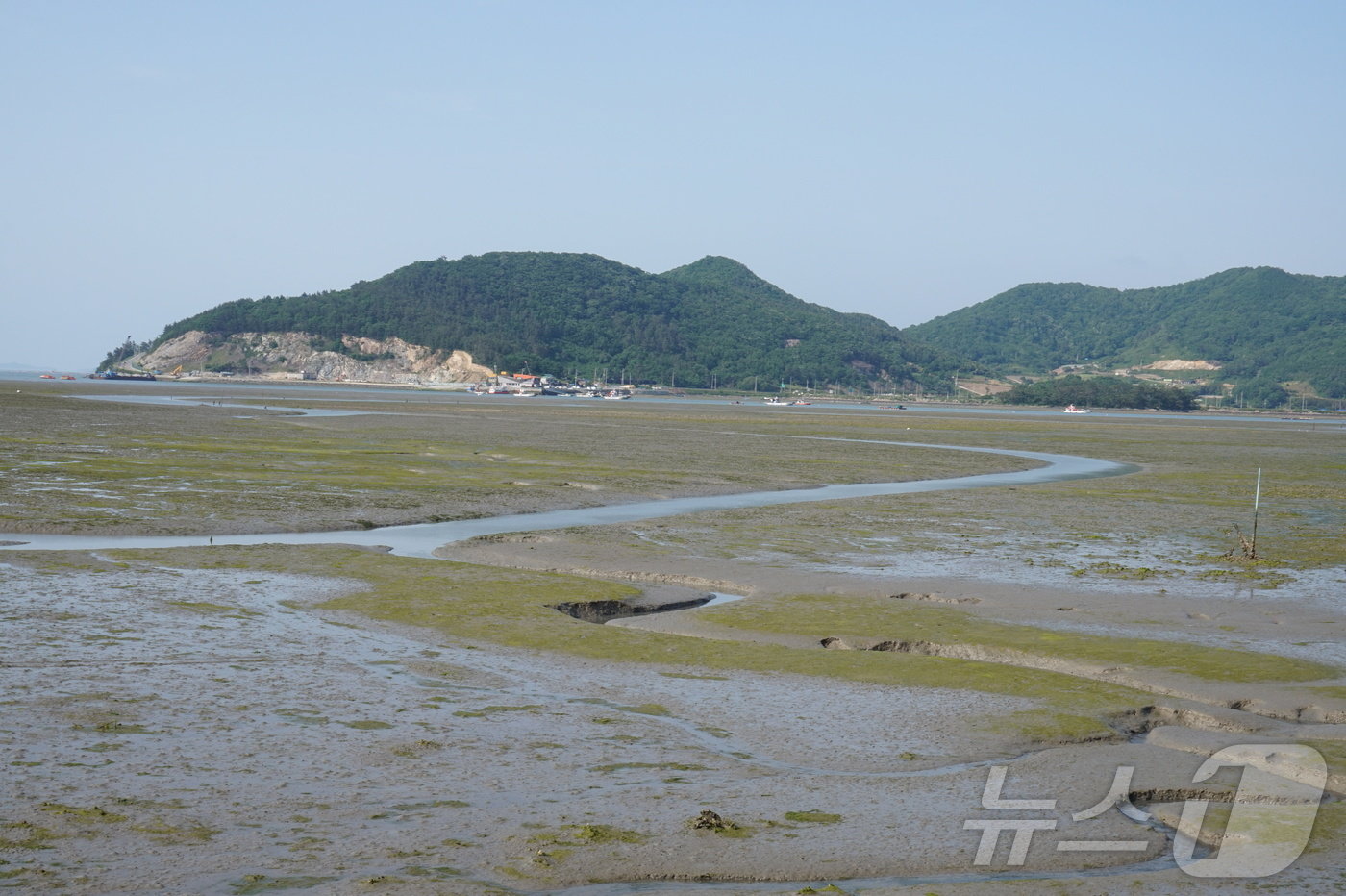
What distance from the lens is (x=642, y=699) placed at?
41.4ft

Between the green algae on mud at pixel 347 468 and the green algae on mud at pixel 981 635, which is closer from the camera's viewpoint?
the green algae on mud at pixel 981 635

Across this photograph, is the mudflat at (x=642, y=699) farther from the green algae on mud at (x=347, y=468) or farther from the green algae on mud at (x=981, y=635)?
the green algae on mud at (x=347, y=468)

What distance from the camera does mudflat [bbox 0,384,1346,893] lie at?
823 centimetres

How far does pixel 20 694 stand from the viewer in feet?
38.2

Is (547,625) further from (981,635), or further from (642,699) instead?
(981,635)

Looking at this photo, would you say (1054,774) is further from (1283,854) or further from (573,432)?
(573,432)

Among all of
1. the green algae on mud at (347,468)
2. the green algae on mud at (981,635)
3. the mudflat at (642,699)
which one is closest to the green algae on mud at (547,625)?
the mudflat at (642,699)

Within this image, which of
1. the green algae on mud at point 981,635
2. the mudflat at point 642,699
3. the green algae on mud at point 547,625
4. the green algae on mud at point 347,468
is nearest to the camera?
the mudflat at point 642,699

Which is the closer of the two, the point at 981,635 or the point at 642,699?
the point at 642,699

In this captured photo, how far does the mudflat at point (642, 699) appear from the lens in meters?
8.23

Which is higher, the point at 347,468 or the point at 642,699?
the point at 347,468

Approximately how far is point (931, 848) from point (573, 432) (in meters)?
60.7

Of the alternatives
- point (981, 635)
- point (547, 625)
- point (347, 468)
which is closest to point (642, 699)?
point (547, 625)

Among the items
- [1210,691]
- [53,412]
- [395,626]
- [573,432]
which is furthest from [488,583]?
[53,412]
